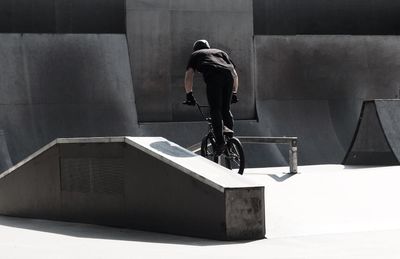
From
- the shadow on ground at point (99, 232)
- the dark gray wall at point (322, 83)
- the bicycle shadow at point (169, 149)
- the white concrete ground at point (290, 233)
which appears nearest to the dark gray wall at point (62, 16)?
the dark gray wall at point (322, 83)

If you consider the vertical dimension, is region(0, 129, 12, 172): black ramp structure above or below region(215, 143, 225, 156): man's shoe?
below

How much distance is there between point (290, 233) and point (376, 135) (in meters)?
7.33

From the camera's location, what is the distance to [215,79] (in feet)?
34.1

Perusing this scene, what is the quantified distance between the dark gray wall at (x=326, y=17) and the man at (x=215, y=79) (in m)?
9.93

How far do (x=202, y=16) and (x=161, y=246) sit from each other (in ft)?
39.7

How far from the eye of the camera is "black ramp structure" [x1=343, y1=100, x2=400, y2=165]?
14.5 meters

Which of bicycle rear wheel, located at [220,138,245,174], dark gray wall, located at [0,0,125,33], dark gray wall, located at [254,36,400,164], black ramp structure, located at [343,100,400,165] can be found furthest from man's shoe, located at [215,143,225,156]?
dark gray wall, located at [0,0,125,33]

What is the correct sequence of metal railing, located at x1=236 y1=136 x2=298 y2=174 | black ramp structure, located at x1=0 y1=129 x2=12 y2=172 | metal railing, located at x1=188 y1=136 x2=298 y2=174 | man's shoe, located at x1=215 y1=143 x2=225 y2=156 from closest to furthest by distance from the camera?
man's shoe, located at x1=215 y1=143 x2=225 y2=156, metal railing, located at x1=188 y1=136 x2=298 y2=174, metal railing, located at x1=236 y1=136 x2=298 y2=174, black ramp structure, located at x1=0 y1=129 x2=12 y2=172

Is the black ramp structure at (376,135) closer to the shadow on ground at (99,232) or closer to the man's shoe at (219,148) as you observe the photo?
the man's shoe at (219,148)

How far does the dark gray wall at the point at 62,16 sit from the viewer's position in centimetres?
1841

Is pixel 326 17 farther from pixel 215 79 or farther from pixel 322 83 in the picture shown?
pixel 215 79

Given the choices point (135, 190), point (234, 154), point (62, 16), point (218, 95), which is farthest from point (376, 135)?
point (62, 16)

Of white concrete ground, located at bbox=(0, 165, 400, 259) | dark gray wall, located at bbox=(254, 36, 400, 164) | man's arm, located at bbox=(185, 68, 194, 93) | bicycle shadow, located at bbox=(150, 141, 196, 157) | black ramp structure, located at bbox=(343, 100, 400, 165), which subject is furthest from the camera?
dark gray wall, located at bbox=(254, 36, 400, 164)

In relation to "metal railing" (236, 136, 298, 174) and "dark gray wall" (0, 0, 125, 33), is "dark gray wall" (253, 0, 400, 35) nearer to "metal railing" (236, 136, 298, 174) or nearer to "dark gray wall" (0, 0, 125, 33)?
"dark gray wall" (0, 0, 125, 33)
